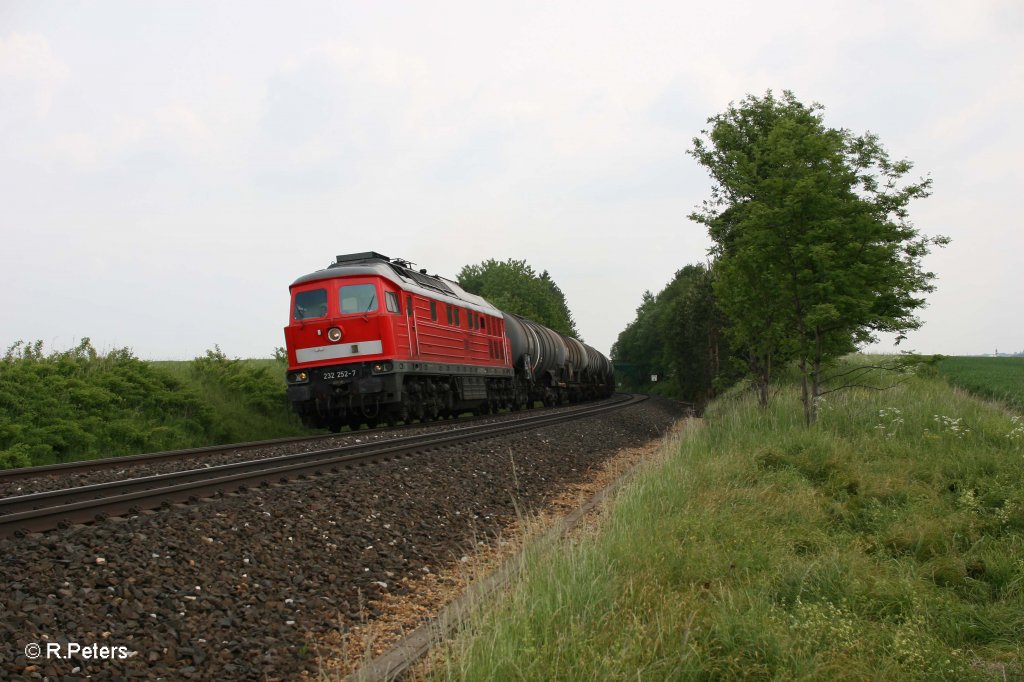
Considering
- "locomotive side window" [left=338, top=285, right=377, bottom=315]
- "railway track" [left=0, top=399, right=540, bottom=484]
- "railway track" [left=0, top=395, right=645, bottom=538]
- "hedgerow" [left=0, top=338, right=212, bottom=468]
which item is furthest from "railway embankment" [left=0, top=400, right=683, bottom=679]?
"locomotive side window" [left=338, top=285, right=377, bottom=315]

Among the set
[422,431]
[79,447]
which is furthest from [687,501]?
[79,447]

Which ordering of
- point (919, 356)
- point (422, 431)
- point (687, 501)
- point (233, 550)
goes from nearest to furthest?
1. point (233, 550)
2. point (687, 501)
3. point (919, 356)
4. point (422, 431)

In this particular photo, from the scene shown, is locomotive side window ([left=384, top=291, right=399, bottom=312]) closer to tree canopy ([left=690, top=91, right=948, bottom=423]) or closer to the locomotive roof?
the locomotive roof

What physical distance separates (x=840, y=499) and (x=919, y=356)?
452 centimetres

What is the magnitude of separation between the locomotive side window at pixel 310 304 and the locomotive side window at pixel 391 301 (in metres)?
1.30

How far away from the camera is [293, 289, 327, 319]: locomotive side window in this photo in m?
15.9

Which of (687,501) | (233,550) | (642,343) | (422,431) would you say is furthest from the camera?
(642,343)

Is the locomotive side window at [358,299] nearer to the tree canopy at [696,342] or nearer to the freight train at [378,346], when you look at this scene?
the freight train at [378,346]

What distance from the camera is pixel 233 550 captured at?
5461mm

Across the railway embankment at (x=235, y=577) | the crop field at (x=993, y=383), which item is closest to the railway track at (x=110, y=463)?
the railway embankment at (x=235, y=577)

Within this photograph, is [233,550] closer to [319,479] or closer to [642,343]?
[319,479]

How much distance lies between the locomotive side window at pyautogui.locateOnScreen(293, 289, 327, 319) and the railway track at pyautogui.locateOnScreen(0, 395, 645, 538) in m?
4.19

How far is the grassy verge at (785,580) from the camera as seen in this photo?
3.88 meters

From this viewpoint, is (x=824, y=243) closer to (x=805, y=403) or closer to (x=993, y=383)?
(x=805, y=403)
